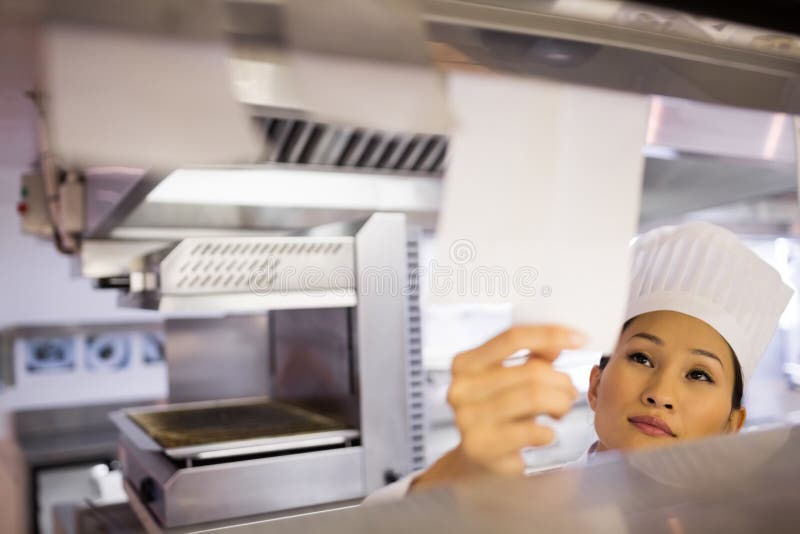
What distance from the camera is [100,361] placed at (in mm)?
4953

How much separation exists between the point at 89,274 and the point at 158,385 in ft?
8.82

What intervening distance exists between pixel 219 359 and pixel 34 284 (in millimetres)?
2759

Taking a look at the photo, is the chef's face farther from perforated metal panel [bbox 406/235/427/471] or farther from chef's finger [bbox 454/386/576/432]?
perforated metal panel [bbox 406/235/427/471]

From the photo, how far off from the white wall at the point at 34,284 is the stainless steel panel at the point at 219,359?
2279 mm

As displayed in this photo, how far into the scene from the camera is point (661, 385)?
101 cm

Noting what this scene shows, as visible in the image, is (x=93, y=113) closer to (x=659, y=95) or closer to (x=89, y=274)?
(x=659, y=95)

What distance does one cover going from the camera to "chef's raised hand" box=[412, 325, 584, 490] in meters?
0.50

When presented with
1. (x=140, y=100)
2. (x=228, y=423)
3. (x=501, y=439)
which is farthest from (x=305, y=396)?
(x=140, y=100)

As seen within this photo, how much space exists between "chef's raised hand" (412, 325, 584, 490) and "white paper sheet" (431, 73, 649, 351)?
0.06ft

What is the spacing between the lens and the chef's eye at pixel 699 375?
3.47ft

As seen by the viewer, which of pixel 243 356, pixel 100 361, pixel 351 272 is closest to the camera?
pixel 351 272

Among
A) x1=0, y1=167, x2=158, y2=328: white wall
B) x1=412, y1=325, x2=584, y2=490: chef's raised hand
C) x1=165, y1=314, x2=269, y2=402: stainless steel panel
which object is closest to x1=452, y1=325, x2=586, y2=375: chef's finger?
x1=412, y1=325, x2=584, y2=490: chef's raised hand

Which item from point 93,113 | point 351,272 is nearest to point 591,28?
point 93,113

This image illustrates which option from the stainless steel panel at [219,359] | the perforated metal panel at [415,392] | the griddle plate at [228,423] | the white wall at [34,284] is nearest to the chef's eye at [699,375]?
the perforated metal panel at [415,392]
